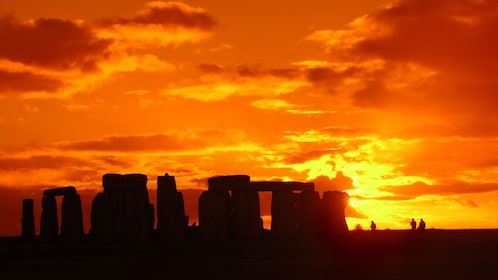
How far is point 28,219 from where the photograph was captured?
185ft

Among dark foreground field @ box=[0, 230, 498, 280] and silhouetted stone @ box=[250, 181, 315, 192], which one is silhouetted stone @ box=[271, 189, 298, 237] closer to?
silhouetted stone @ box=[250, 181, 315, 192]

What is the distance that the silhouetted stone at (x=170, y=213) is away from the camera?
1912 inches

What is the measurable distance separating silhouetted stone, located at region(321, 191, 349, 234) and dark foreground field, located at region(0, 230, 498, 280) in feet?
21.9

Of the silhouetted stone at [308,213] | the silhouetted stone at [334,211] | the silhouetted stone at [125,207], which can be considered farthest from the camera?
the silhouetted stone at [334,211]

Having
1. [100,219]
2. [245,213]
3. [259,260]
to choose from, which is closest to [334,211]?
[245,213]

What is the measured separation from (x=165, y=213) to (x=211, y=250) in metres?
8.23

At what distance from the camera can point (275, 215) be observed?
171 feet

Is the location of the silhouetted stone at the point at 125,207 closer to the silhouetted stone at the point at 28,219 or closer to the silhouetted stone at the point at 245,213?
the silhouetted stone at the point at 245,213

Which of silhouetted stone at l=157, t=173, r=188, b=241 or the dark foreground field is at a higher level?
silhouetted stone at l=157, t=173, r=188, b=241

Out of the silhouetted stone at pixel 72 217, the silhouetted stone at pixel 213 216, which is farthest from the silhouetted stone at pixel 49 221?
the silhouetted stone at pixel 213 216

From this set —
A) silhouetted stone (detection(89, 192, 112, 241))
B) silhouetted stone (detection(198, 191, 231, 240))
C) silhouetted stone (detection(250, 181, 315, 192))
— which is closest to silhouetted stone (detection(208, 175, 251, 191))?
silhouetted stone (detection(198, 191, 231, 240))

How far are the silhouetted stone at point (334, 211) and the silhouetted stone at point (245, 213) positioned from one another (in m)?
4.85

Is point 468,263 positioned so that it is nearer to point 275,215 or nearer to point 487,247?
point 487,247

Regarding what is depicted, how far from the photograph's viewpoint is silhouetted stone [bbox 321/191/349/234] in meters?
54.3
